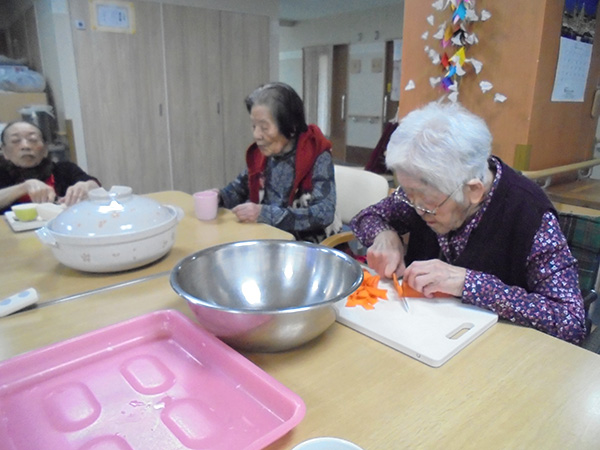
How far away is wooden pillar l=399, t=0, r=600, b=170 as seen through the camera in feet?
7.23

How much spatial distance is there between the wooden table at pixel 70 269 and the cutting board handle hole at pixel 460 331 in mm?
756

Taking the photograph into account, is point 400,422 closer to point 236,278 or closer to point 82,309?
point 236,278

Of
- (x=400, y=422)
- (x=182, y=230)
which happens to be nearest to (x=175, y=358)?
(x=400, y=422)

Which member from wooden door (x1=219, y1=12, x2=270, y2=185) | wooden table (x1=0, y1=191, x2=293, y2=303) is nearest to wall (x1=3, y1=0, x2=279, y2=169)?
wooden door (x1=219, y1=12, x2=270, y2=185)

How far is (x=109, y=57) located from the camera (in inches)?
167

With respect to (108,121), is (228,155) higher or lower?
lower

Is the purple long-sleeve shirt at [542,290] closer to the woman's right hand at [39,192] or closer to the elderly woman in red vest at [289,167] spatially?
the elderly woman in red vest at [289,167]

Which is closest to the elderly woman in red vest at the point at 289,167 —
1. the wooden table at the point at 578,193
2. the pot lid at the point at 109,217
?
the pot lid at the point at 109,217

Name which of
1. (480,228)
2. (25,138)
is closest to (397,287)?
(480,228)

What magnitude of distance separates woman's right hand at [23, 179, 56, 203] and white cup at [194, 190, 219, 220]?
27.4 inches

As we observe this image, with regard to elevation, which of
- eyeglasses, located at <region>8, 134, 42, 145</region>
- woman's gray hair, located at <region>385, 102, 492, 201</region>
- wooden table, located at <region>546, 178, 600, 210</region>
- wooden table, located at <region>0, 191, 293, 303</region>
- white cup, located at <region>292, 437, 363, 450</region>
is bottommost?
wooden table, located at <region>546, 178, 600, 210</region>

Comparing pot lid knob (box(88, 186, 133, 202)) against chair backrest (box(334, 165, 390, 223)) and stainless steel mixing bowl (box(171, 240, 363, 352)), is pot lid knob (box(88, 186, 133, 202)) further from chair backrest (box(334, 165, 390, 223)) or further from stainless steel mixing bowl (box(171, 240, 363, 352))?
chair backrest (box(334, 165, 390, 223))

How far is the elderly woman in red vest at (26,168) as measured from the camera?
1.97 meters

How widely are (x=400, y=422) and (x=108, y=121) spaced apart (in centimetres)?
440
